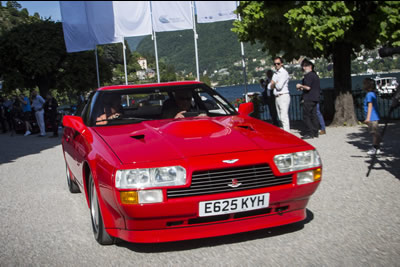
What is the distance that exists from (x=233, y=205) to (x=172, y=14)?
70.6ft

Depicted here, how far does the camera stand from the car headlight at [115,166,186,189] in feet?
12.2

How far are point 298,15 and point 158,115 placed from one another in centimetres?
840

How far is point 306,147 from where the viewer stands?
4.21m

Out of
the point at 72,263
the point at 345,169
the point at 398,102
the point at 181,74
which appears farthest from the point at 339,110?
the point at 181,74

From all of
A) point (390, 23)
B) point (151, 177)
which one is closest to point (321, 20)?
point (390, 23)

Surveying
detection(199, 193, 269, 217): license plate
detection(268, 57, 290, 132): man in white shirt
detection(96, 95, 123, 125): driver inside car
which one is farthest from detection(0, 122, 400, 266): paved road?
detection(268, 57, 290, 132): man in white shirt

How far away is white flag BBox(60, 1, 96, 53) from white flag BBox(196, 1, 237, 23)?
791 cm

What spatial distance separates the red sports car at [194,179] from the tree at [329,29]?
8679mm

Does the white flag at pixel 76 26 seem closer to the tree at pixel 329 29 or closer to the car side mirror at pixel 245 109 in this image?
the tree at pixel 329 29

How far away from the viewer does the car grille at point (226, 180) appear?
12.3 feet

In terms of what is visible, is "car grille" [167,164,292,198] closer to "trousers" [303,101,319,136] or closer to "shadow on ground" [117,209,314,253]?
"shadow on ground" [117,209,314,253]

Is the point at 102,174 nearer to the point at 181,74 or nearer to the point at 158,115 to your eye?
the point at 158,115

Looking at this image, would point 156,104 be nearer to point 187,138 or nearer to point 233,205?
point 187,138

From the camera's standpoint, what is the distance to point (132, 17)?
25.2m
